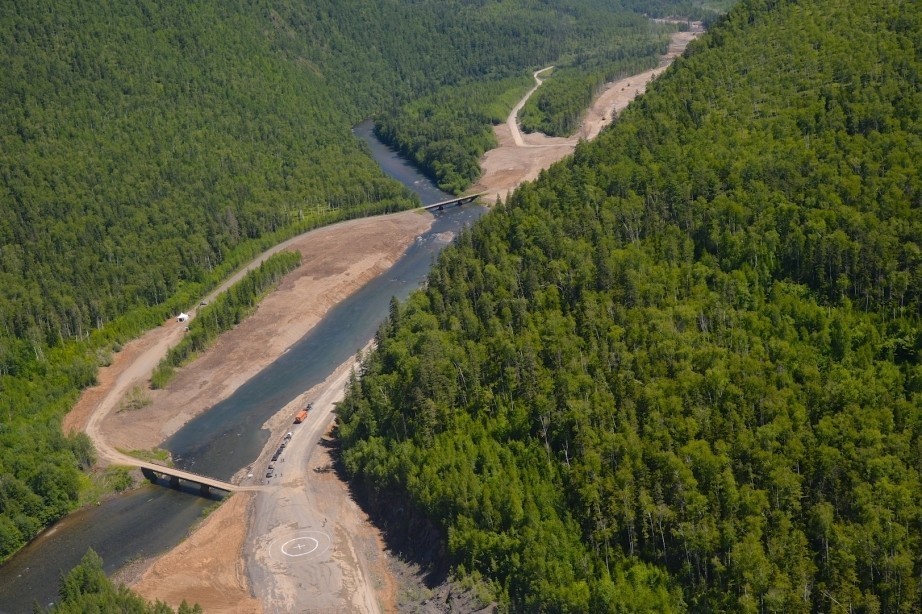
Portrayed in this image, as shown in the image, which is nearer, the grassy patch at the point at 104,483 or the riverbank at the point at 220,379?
the riverbank at the point at 220,379

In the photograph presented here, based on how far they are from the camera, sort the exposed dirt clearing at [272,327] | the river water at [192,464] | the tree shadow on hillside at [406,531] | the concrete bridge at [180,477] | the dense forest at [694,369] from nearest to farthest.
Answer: the dense forest at [694,369] < the tree shadow on hillside at [406,531] < the river water at [192,464] < the concrete bridge at [180,477] < the exposed dirt clearing at [272,327]

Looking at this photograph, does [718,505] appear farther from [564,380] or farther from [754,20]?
[754,20]

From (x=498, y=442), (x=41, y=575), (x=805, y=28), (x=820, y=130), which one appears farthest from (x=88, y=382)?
(x=805, y=28)

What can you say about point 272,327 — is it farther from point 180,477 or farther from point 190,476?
point 180,477

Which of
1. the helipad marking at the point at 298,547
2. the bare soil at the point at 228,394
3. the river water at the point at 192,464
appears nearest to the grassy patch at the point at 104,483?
the river water at the point at 192,464

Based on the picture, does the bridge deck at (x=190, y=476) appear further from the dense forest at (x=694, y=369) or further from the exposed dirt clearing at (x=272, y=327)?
the dense forest at (x=694, y=369)

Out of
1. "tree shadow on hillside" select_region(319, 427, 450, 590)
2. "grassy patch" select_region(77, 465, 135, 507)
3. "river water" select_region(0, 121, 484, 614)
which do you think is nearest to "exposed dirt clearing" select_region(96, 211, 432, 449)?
"river water" select_region(0, 121, 484, 614)

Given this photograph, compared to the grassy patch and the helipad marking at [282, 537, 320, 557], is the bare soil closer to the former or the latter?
the helipad marking at [282, 537, 320, 557]
